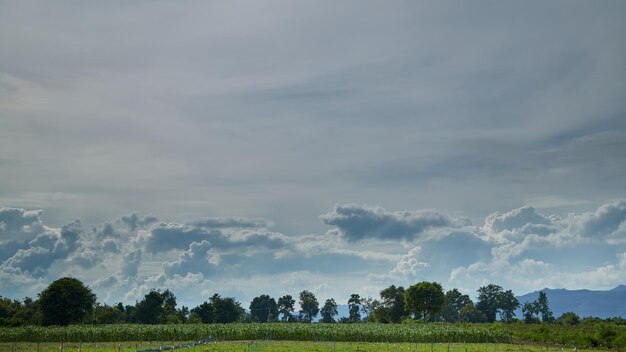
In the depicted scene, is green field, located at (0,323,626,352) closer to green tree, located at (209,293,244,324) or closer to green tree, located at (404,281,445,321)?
green tree, located at (404,281,445,321)

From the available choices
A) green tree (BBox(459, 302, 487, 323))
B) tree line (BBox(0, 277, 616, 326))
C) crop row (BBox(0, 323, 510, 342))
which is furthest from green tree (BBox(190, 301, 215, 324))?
green tree (BBox(459, 302, 487, 323))

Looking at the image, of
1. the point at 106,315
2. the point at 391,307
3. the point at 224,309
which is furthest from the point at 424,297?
the point at 106,315

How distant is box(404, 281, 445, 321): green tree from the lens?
131750mm

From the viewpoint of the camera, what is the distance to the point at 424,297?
432 ft

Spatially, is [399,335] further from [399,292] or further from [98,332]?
[399,292]

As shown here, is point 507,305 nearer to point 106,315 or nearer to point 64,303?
point 106,315

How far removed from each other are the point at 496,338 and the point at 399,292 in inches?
2696

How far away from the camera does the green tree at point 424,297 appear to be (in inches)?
5187

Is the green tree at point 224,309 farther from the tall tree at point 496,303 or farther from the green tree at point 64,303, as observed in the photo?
the tall tree at point 496,303

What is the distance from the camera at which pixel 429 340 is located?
89000mm

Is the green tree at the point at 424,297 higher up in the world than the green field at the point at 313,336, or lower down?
higher up

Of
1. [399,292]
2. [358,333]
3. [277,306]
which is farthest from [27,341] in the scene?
[277,306]

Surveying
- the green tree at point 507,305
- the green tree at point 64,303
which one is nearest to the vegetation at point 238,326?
the green tree at point 64,303

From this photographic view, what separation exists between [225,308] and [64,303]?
1822 inches
